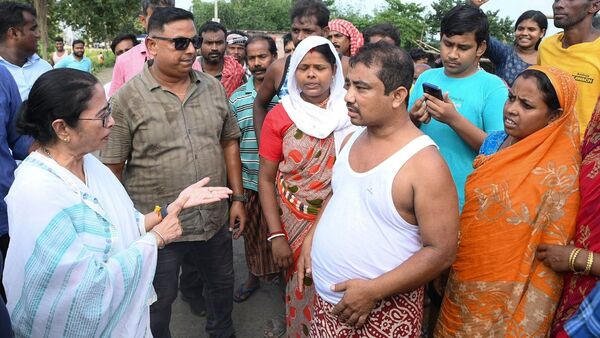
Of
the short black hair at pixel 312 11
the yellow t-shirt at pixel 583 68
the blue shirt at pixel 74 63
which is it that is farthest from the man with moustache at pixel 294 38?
the blue shirt at pixel 74 63

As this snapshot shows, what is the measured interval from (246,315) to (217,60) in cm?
238

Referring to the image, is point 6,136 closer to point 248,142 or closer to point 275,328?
point 248,142

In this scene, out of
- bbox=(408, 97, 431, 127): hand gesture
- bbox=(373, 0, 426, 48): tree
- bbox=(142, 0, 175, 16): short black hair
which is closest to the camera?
bbox=(408, 97, 431, 127): hand gesture

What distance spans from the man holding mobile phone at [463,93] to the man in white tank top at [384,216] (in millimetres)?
663

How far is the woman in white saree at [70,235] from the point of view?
1601 millimetres

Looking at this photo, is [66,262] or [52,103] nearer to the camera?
[66,262]

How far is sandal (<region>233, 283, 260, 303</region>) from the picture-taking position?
12.4ft

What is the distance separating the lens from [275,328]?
10.9ft

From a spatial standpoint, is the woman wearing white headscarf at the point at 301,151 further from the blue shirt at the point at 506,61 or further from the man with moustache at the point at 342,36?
the blue shirt at the point at 506,61

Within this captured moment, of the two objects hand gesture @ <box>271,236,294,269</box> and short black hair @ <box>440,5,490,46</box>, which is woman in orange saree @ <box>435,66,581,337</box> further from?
hand gesture @ <box>271,236,294,269</box>

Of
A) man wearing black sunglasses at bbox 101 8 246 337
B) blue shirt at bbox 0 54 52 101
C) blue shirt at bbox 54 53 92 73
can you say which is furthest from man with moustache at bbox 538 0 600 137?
blue shirt at bbox 54 53 92 73

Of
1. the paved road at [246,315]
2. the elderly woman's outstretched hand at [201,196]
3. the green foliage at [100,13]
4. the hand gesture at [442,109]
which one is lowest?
the paved road at [246,315]

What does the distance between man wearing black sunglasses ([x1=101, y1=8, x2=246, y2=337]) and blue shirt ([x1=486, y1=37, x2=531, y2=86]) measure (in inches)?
105

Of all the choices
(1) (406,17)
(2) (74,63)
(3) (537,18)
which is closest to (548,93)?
(3) (537,18)
